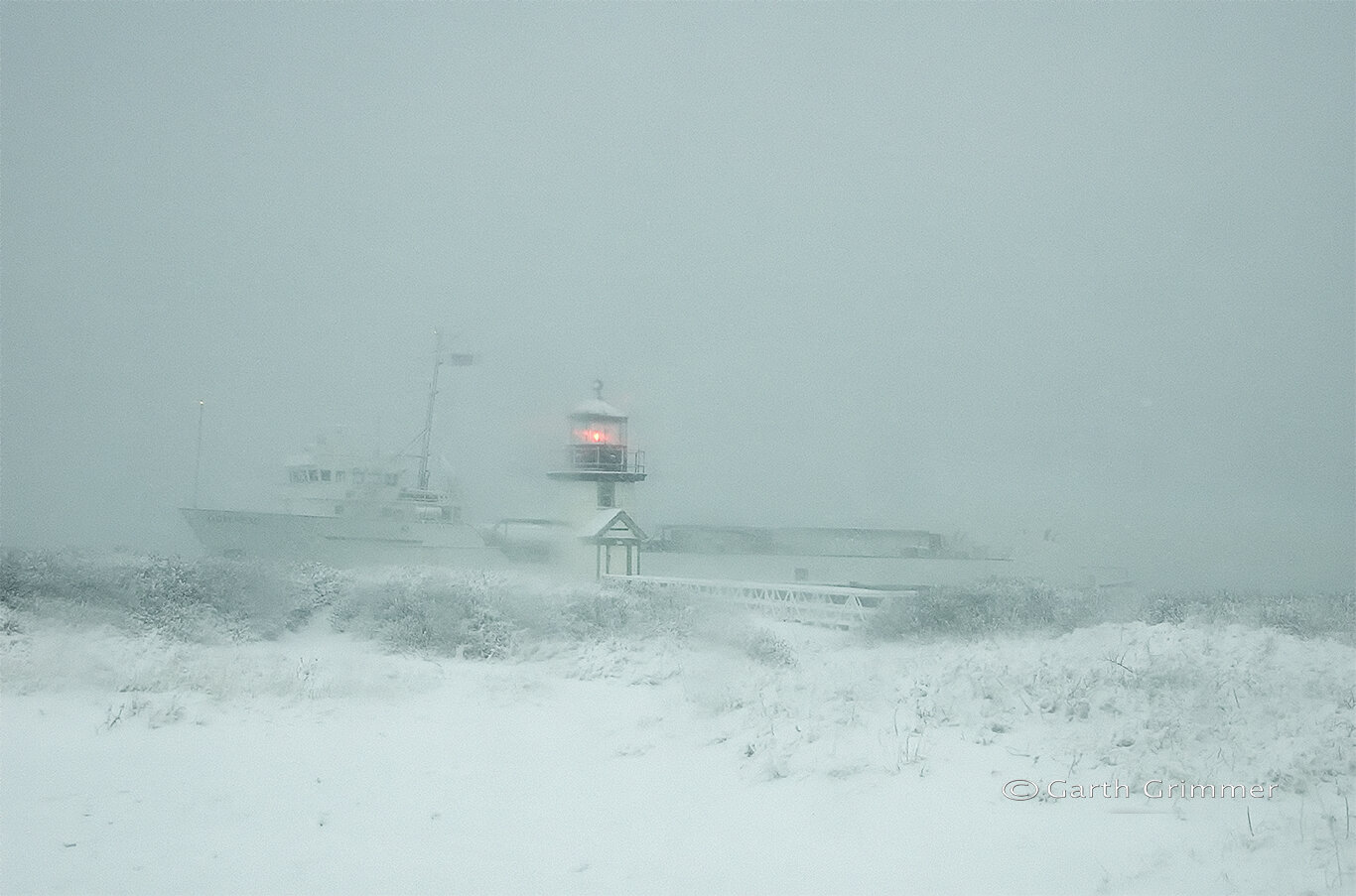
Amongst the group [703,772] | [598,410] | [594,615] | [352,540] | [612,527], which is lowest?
[703,772]

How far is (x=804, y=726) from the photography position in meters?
9.78

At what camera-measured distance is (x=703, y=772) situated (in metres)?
9.18

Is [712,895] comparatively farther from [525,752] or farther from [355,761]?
[355,761]

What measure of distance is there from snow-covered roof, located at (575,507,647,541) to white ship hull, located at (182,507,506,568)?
17.8 ft

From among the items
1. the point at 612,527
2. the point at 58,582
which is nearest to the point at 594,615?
the point at 58,582

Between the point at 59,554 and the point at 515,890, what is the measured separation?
16.2 m

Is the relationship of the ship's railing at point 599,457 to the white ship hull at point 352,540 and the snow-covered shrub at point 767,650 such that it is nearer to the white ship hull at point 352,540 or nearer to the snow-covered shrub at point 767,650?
the white ship hull at point 352,540

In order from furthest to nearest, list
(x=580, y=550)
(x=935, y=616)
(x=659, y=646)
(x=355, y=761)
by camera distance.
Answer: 1. (x=580, y=550)
2. (x=935, y=616)
3. (x=659, y=646)
4. (x=355, y=761)

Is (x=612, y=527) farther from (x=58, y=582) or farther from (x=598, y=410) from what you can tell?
(x=58, y=582)

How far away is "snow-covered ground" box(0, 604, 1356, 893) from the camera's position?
269 inches

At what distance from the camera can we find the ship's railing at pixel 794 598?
18.3 metres

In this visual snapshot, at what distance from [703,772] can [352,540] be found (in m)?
28.2

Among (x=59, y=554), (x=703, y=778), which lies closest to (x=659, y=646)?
(x=703, y=778)

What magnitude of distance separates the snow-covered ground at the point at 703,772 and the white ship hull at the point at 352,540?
2092 cm
